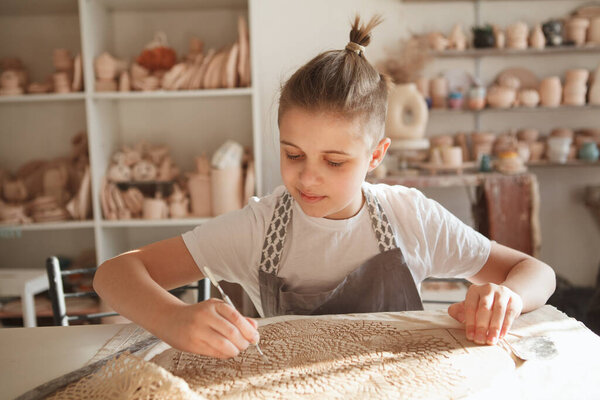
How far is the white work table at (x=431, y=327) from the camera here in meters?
0.67

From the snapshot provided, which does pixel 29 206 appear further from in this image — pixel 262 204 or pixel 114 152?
pixel 262 204

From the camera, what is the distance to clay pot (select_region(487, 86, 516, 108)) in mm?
2829

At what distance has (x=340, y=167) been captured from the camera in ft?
3.10

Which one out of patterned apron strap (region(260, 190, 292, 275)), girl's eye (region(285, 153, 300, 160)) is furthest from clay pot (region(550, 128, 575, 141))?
girl's eye (region(285, 153, 300, 160))

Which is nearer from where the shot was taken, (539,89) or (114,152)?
(114,152)

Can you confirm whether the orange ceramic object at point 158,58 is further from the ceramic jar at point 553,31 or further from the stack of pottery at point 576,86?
the stack of pottery at point 576,86

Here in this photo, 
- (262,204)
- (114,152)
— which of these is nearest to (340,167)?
(262,204)

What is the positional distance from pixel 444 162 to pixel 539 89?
81 centimetres

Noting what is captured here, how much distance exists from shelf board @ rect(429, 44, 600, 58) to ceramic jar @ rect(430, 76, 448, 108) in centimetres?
15

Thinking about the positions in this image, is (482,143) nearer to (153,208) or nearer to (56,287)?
(153,208)

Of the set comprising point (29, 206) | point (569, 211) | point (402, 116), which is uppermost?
point (402, 116)

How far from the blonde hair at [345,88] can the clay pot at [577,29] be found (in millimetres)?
2375

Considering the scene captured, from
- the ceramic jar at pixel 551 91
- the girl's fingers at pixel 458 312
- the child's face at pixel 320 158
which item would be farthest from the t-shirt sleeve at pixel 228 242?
the ceramic jar at pixel 551 91

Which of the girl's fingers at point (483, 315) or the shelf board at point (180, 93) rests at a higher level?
the shelf board at point (180, 93)
